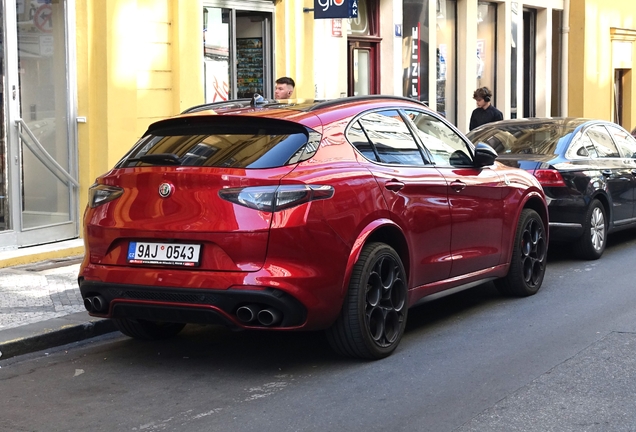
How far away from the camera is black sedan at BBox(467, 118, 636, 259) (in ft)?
37.2

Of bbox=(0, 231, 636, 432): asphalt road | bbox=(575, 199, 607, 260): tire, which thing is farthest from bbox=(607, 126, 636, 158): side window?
bbox=(0, 231, 636, 432): asphalt road

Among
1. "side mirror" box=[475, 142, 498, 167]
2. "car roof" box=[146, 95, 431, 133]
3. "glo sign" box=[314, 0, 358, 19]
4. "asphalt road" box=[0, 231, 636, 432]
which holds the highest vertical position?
"glo sign" box=[314, 0, 358, 19]

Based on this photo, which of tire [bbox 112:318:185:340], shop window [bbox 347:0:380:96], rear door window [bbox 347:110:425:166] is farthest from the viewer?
shop window [bbox 347:0:380:96]

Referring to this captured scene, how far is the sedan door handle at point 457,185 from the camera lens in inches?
310

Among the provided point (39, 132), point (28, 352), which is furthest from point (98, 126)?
point (28, 352)

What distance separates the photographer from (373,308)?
6805mm

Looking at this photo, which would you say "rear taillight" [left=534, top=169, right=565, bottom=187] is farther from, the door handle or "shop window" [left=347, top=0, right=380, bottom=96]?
"shop window" [left=347, top=0, right=380, bottom=96]

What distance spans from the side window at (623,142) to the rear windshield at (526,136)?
32.5 inches

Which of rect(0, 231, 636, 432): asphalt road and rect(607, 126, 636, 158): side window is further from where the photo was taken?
rect(607, 126, 636, 158): side window

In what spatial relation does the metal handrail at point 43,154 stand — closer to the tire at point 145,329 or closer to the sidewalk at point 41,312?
the sidewalk at point 41,312

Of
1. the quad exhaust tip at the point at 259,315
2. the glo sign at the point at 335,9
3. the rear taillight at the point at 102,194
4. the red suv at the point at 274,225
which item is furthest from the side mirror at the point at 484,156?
the glo sign at the point at 335,9

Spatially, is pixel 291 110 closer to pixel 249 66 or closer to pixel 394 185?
pixel 394 185

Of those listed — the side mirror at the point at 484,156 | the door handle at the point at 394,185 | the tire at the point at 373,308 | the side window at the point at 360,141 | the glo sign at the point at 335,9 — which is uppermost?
the glo sign at the point at 335,9

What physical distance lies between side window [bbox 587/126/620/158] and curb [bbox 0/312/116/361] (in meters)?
6.61
